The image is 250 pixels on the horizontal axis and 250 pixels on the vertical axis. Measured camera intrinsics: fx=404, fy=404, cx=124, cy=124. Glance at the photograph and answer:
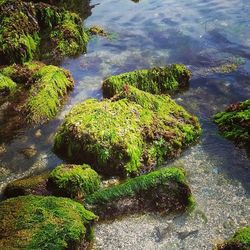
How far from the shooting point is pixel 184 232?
27.3 ft

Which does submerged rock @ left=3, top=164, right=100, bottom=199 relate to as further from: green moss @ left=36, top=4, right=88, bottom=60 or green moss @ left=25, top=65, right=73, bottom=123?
green moss @ left=36, top=4, right=88, bottom=60

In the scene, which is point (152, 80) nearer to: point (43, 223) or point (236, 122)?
point (236, 122)

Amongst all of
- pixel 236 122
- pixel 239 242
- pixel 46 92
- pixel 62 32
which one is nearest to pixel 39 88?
pixel 46 92

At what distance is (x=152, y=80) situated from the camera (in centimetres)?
1360

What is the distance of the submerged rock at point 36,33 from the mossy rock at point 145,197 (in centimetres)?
880

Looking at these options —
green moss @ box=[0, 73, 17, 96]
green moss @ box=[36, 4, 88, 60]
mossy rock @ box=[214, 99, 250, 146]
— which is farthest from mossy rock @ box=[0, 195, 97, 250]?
green moss @ box=[36, 4, 88, 60]

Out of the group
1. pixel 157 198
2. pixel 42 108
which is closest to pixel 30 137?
pixel 42 108

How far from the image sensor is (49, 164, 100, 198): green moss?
8.91 meters

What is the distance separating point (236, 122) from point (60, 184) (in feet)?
17.7

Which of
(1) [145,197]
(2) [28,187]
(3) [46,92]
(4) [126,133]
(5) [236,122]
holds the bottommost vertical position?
(1) [145,197]

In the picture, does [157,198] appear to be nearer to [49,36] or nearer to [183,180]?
[183,180]

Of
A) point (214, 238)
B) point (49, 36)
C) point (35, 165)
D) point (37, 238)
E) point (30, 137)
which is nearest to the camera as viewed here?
point (37, 238)

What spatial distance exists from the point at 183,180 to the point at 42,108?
5312mm

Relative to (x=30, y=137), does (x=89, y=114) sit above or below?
above
